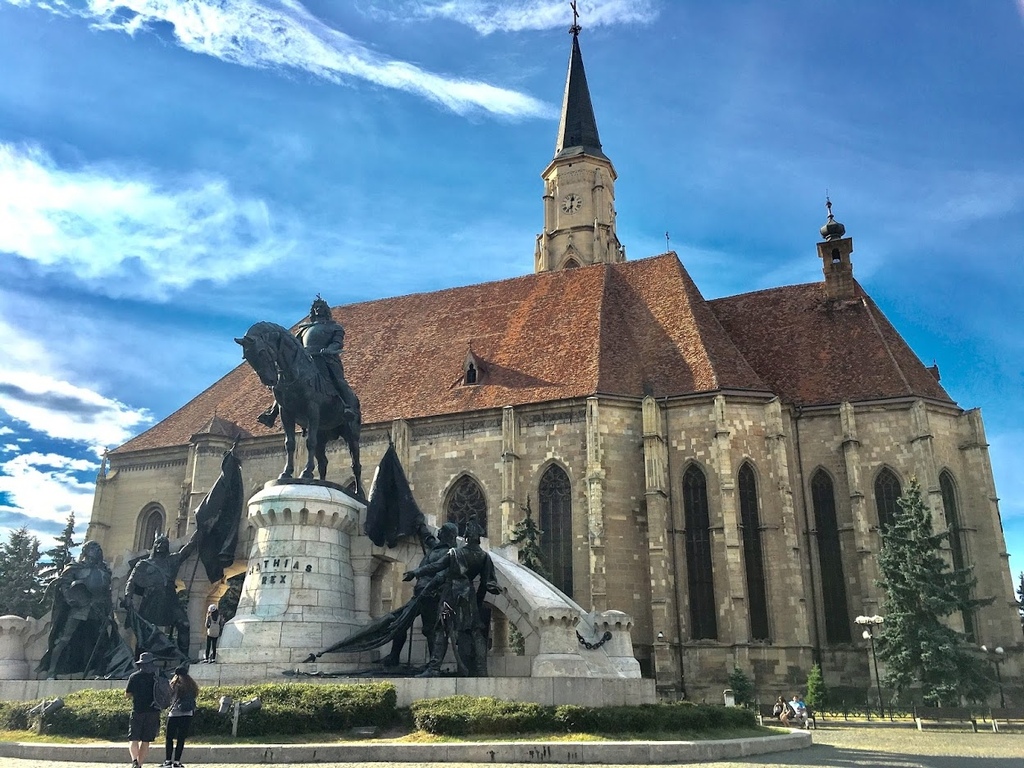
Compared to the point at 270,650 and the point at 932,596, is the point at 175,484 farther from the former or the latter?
the point at 932,596

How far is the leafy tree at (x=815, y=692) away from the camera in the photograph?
25.7m

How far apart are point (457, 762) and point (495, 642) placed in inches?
550

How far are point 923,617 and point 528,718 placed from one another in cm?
1801

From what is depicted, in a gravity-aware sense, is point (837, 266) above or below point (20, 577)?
above

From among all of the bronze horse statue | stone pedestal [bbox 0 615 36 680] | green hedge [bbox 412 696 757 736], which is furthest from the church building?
green hedge [bbox 412 696 757 736]

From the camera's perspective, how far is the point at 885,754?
13.6 metres

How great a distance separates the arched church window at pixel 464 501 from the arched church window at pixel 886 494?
45.8 ft

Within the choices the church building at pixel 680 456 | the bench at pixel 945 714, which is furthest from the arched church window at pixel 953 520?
the bench at pixel 945 714

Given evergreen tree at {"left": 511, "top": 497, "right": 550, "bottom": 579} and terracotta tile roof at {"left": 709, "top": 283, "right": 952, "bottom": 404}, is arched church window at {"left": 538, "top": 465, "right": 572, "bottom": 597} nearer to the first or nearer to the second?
evergreen tree at {"left": 511, "top": 497, "right": 550, "bottom": 579}

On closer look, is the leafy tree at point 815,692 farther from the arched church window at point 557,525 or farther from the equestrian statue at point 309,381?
the equestrian statue at point 309,381

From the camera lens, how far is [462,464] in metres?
32.4

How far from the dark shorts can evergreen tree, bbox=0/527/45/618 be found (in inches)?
1398

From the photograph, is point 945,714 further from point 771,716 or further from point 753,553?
point 753,553

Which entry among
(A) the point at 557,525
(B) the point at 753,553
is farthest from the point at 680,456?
(A) the point at 557,525
